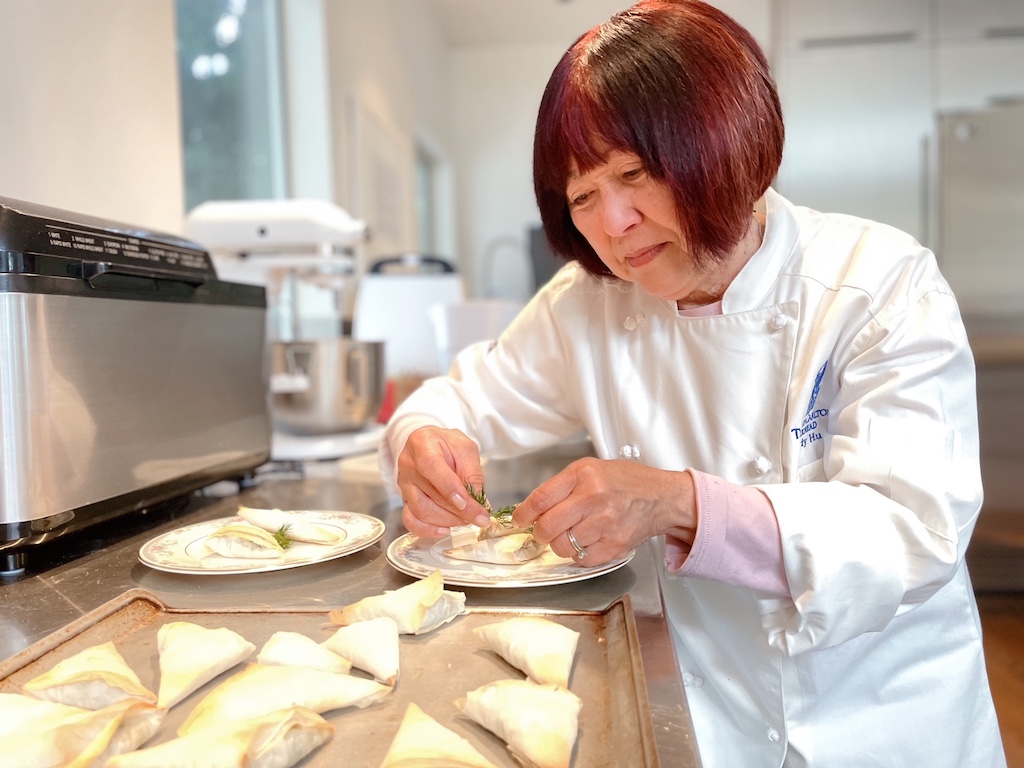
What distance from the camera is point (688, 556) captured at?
2.56 feet

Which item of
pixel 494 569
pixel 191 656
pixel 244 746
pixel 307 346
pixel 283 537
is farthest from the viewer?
pixel 307 346

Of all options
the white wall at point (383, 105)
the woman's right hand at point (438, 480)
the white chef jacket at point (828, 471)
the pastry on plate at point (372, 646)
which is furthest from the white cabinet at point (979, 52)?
the pastry on plate at point (372, 646)

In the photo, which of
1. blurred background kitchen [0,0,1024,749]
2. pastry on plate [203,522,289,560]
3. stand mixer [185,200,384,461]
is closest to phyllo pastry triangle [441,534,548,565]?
pastry on plate [203,522,289,560]

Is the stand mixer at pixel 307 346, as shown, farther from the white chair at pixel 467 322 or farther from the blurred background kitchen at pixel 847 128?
the blurred background kitchen at pixel 847 128

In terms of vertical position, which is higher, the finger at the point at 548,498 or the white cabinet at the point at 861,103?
the white cabinet at the point at 861,103

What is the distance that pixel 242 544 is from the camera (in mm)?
959

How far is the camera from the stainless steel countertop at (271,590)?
646 millimetres

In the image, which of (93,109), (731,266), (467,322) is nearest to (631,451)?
(731,266)

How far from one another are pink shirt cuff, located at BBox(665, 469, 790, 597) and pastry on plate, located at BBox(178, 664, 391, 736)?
0.32 meters

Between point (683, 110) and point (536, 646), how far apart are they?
54 cm

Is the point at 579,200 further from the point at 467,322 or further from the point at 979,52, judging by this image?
the point at 979,52

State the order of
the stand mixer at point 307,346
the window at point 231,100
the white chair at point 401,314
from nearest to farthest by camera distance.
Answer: the stand mixer at point 307,346
the window at point 231,100
the white chair at point 401,314

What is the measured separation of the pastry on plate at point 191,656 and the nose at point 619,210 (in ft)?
1.82

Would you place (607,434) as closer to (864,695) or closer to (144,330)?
(864,695)
